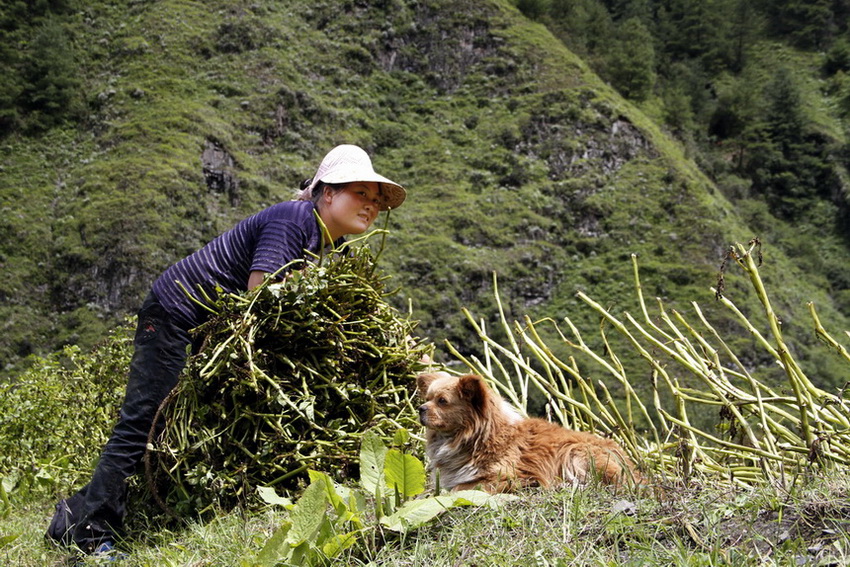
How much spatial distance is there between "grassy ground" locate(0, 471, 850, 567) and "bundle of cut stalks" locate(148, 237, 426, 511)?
1.70 feet

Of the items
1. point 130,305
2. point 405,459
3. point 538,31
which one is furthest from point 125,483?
point 538,31

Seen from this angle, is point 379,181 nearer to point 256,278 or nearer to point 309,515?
point 256,278

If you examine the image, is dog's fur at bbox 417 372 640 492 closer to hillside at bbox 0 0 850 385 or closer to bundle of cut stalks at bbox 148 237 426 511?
bundle of cut stalks at bbox 148 237 426 511

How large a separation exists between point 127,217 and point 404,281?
62.9 ft

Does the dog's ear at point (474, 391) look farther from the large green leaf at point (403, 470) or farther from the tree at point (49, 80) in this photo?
the tree at point (49, 80)

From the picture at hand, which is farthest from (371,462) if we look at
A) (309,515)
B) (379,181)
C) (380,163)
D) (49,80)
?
(49,80)

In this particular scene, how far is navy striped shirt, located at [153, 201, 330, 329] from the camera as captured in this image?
3.64 meters

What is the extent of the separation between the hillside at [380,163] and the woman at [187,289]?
40.4m

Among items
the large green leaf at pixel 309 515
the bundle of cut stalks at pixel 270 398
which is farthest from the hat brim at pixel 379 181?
the large green leaf at pixel 309 515

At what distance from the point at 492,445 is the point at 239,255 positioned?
5.68 feet

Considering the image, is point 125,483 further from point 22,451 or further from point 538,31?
point 538,31

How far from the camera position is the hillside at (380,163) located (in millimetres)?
46500

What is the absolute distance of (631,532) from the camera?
2.20m

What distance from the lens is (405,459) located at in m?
2.63
